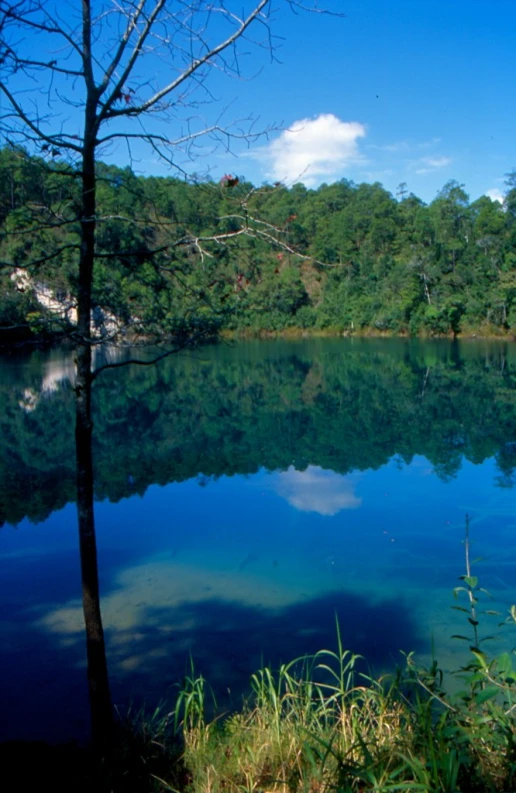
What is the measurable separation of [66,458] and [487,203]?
4591 cm

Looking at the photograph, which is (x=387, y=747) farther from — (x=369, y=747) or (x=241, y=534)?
(x=241, y=534)

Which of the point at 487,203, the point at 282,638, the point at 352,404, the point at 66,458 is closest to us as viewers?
the point at 282,638

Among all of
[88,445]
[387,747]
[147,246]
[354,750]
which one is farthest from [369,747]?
[147,246]

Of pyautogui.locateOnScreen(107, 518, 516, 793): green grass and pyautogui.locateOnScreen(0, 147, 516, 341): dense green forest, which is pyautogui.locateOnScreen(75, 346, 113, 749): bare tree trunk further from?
pyautogui.locateOnScreen(0, 147, 516, 341): dense green forest

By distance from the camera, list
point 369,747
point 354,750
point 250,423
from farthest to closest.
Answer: point 250,423
point 369,747
point 354,750

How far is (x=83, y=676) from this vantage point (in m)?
5.09

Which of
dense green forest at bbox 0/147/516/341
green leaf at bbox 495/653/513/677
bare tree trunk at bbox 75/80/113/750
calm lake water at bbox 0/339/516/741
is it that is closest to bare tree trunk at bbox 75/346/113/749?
bare tree trunk at bbox 75/80/113/750

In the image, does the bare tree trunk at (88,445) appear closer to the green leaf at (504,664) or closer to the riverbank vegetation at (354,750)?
the riverbank vegetation at (354,750)

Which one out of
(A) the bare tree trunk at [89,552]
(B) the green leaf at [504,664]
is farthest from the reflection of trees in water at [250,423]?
(B) the green leaf at [504,664]

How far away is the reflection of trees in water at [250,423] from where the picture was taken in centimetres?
1209

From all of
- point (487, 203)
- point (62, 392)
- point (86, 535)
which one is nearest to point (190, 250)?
point (86, 535)

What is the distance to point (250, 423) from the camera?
16328mm

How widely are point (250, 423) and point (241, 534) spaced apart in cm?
780

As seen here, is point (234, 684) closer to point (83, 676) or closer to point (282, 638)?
point (282, 638)
